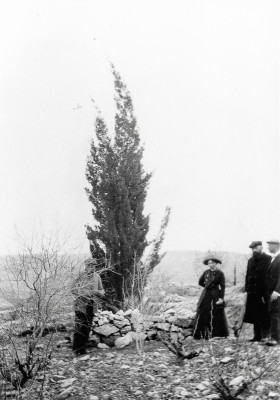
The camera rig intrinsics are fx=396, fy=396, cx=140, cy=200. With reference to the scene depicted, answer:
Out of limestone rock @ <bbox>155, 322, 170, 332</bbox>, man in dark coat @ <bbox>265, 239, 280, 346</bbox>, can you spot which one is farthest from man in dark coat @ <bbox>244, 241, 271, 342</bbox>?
limestone rock @ <bbox>155, 322, 170, 332</bbox>

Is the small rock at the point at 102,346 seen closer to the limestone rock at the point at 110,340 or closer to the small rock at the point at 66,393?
the limestone rock at the point at 110,340

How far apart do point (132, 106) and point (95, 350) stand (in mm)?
7772

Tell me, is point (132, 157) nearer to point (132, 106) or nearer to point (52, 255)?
point (132, 106)

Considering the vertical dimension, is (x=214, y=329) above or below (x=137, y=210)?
below

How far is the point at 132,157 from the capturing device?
39.3 feet

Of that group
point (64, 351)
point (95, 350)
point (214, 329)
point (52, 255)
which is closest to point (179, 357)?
point (214, 329)

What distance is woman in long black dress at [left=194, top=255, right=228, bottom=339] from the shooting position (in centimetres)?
667

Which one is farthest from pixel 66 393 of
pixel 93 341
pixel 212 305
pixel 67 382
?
pixel 212 305

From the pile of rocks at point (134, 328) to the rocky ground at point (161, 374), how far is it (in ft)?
1.68

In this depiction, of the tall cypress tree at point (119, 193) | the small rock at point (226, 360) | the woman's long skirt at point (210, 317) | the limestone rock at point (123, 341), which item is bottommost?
the limestone rock at point (123, 341)

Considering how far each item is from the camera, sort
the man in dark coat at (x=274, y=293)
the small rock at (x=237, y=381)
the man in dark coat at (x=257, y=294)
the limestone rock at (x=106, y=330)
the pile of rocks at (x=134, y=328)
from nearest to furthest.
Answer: the small rock at (x=237, y=381) → the man in dark coat at (x=274, y=293) → the man in dark coat at (x=257, y=294) → the pile of rocks at (x=134, y=328) → the limestone rock at (x=106, y=330)

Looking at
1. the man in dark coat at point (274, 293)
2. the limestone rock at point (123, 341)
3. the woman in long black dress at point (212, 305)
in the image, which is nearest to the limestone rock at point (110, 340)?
the limestone rock at point (123, 341)

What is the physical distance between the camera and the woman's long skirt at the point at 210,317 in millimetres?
6664

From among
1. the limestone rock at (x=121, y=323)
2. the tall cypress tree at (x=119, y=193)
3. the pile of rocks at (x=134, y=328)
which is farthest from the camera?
the tall cypress tree at (x=119, y=193)
